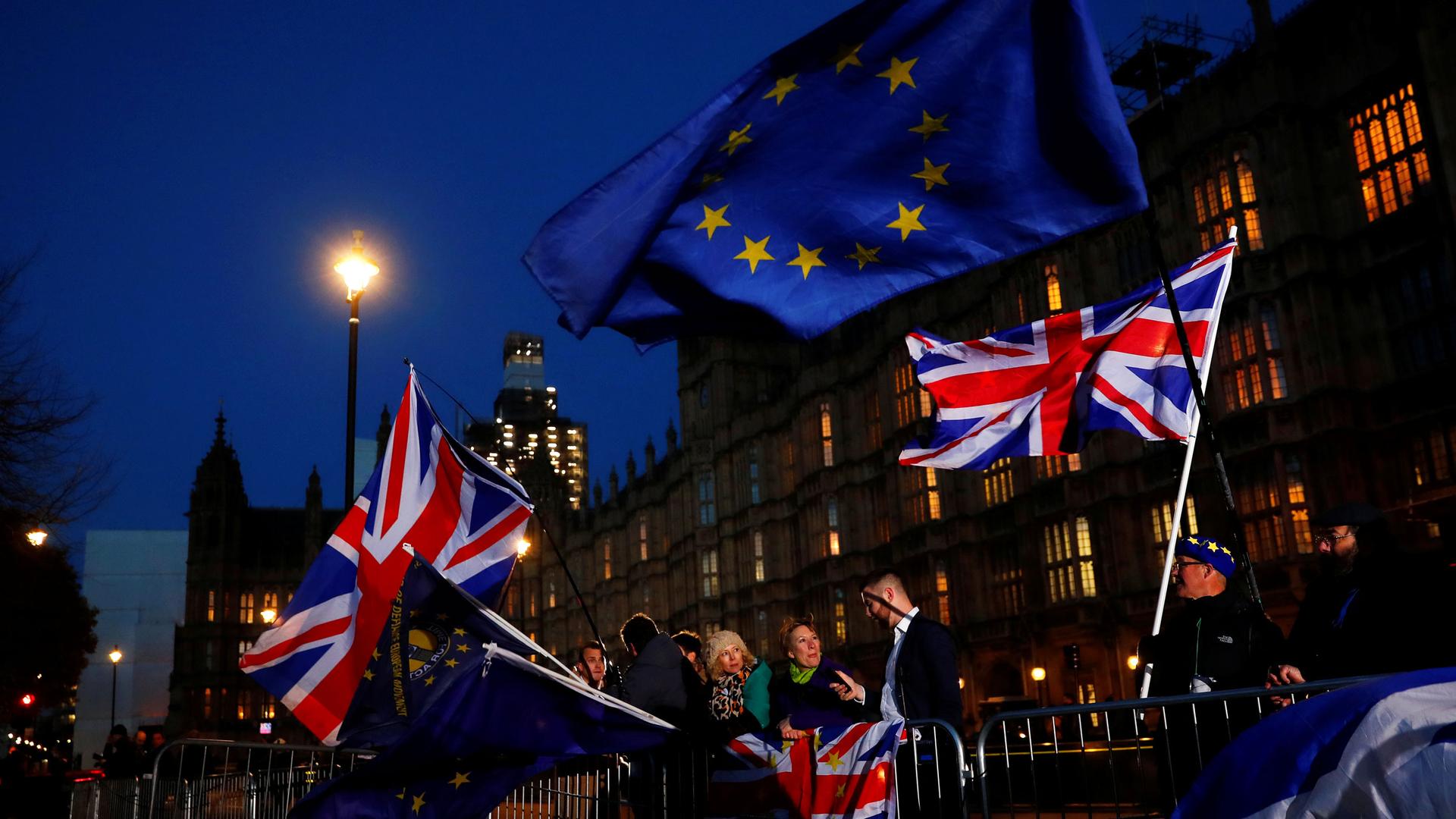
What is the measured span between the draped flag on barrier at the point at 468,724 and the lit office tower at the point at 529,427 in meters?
104

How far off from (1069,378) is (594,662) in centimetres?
549

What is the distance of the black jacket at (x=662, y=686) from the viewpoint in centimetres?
848

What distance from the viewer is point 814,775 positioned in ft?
22.7

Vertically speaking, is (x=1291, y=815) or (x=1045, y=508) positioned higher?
(x=1045, y=508)

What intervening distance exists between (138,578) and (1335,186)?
87216 millimetres

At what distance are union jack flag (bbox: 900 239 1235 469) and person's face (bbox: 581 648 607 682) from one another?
4077mm

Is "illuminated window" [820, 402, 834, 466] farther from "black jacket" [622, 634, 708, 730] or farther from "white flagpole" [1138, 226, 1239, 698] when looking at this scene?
"black jacket" [622, 634, 708, 730]

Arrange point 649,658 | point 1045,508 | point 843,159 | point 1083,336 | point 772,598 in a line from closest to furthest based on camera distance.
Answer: point 843,159, point 649,658, point 1083,336, point 1045,508, point 772,598

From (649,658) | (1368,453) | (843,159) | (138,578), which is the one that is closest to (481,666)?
(649,658)

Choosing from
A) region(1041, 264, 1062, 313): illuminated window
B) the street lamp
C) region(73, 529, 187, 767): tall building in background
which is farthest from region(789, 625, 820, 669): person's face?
region(73, 529, 187, 767): tall building in background

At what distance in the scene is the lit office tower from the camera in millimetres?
123750

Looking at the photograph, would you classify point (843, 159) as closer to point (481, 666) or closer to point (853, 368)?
point (481, 666)

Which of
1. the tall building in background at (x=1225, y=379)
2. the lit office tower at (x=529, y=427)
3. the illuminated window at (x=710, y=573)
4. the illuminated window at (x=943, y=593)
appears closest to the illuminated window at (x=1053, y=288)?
the tall building in background at (x=1225, y=379)

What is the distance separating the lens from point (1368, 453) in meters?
24.5
